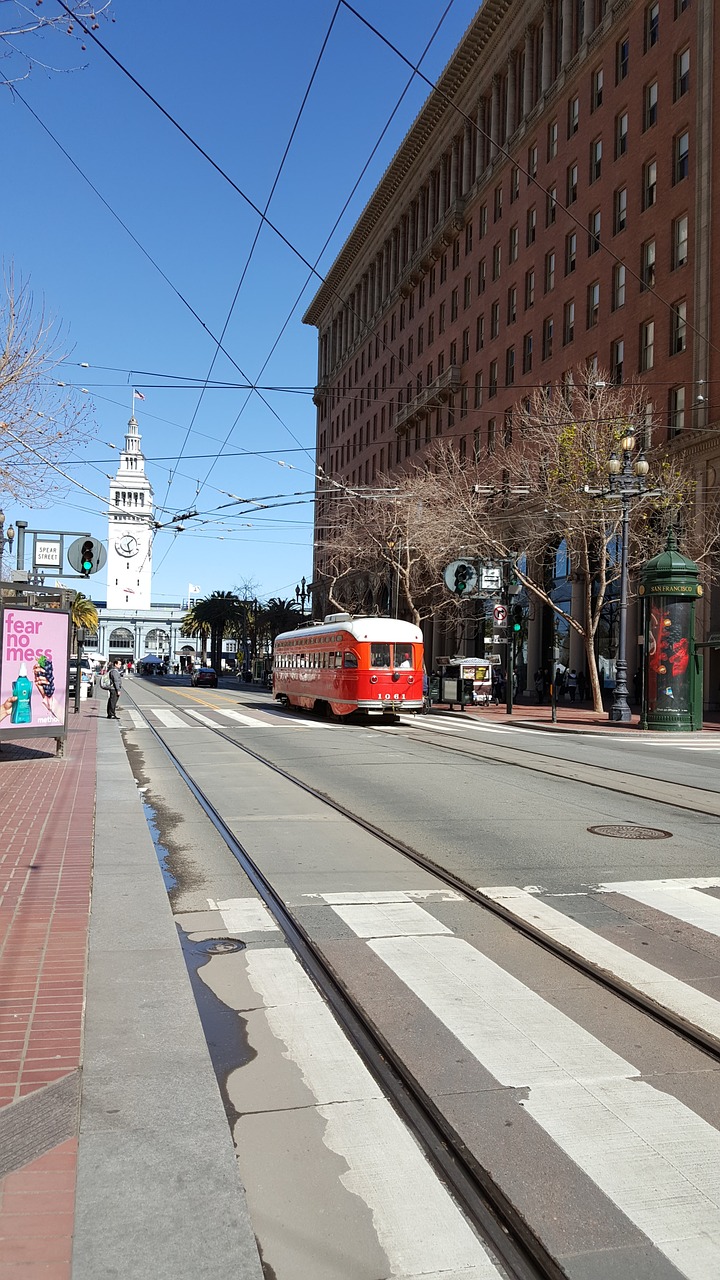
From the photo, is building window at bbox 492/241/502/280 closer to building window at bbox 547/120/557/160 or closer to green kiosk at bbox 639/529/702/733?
building window at bbox 547/120/557/160

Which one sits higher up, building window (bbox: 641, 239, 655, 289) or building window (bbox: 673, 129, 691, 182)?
building window (bbox: 673, 129, 691, 182)

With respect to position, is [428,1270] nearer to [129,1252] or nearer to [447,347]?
[129,1252]

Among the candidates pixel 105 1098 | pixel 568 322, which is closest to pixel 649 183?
pixel 568 322

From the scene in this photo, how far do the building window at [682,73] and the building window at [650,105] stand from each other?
5.40 ft

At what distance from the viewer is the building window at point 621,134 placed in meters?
42.5

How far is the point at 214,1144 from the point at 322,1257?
0.82 meters

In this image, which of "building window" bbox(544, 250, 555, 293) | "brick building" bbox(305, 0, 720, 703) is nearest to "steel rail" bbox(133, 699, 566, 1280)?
"brick building" bbox(305, 0, 720, 703)

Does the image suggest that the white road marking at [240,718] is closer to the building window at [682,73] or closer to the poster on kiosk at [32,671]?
the poster on kiosk at [32,671]

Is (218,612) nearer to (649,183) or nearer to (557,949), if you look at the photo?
(649,183)

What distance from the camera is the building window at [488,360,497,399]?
182ft

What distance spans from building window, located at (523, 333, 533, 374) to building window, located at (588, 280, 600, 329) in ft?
19.9

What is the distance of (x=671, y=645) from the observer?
27.6 metres

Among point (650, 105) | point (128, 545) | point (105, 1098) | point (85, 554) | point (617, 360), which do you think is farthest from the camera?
point (128, 545)

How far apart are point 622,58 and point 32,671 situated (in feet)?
132
